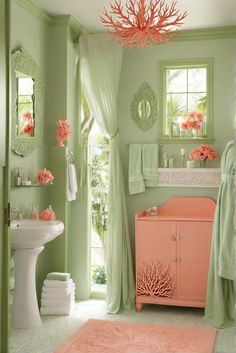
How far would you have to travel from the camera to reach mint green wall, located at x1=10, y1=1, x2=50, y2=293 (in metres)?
4.58

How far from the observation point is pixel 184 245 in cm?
503

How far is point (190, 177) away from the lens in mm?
5438

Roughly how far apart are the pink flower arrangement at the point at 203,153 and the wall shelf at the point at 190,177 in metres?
0.13

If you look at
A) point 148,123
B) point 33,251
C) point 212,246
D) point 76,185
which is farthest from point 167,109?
point 33,251

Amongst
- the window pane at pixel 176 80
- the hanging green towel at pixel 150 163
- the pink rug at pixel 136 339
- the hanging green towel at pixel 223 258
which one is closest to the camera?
the pink rug at pixel 136 339

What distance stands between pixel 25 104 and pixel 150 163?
4.94ft

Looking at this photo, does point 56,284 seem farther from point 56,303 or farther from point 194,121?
point 194,121

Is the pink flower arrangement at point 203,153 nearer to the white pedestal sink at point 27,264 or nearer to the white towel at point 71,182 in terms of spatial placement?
the white towel at point 71,182

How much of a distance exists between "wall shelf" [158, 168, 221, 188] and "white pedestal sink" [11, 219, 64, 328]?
4.73 feet

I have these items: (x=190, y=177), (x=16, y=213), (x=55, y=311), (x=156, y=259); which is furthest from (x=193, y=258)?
(x=16, y=213)

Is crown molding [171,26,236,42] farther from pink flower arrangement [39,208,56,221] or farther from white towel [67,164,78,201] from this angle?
pink flower arrangement [39,208,56,221]

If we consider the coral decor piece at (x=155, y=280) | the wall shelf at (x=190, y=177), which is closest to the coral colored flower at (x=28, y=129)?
the wall shelf at (x=190, y=177)

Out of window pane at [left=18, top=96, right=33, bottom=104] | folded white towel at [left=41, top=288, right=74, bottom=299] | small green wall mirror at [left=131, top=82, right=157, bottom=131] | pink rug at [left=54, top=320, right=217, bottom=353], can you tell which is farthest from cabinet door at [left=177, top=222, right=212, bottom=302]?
window pane at [left=18, top=96, right=33, bottom=104]

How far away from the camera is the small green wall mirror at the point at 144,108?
5.60 meters
